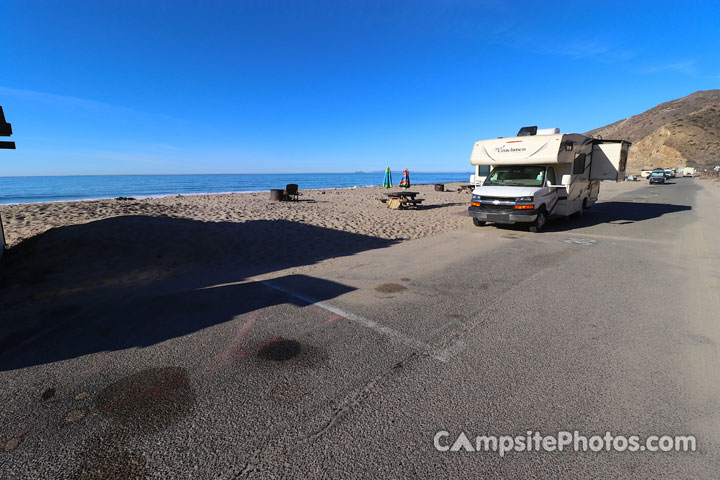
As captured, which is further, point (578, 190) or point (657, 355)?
point (578, 190)

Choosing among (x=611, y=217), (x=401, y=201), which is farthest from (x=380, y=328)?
(x=611, y=217)

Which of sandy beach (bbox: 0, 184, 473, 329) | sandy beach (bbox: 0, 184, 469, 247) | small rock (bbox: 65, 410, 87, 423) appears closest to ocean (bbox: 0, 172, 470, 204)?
sandy beach (bbox: 0, 184, 469, 247)

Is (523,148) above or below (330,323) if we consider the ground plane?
above

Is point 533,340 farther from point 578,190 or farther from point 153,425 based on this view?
point 578,190

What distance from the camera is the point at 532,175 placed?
10.8 metres

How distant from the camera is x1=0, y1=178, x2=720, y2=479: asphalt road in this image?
6.79ft

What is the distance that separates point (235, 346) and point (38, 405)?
150cm

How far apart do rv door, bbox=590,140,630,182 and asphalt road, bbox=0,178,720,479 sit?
8.74 m

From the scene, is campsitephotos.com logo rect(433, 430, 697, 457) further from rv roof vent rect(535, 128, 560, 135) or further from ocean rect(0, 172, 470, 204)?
ocean rect(0, 172, 470, 204)

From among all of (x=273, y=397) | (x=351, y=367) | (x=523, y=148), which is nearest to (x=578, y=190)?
(x=523, y=148)

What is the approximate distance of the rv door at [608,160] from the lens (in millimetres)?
12203

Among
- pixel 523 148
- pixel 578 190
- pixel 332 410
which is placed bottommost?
pixel 332 410

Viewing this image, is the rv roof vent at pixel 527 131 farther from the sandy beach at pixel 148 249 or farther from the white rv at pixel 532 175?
the sandy beach at pixel 148 249

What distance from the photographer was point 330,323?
3.94 metres
